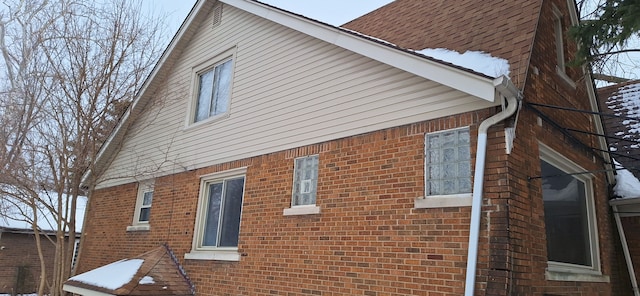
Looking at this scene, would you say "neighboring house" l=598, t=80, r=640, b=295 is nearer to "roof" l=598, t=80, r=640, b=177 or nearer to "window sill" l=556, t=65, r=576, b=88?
"roof" l=598, t=80, r=640, b=177

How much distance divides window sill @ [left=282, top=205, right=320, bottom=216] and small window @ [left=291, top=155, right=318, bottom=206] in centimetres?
12

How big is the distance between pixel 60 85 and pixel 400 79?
26.5 ft

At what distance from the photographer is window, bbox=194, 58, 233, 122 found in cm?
980

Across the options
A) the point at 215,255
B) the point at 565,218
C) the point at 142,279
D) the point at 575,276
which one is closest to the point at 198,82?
the point at 215,255

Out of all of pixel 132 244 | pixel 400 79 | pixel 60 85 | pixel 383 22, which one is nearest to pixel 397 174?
pixel 400 79

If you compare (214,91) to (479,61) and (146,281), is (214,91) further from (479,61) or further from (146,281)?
(479,61)

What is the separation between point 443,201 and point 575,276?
7.47ft

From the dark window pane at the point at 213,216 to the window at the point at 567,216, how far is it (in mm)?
5705

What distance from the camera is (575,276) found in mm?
5922

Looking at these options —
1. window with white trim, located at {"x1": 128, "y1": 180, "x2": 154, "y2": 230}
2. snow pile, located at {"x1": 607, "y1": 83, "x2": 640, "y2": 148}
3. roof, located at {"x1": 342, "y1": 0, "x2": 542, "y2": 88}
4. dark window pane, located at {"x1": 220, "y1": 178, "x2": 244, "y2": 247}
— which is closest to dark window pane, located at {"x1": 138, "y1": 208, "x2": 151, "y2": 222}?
window with white trim, located at {"x1": 128, "y1": 180, "x2": 154, "y2": 230}

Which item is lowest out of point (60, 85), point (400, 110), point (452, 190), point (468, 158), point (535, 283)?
point (535, 283)

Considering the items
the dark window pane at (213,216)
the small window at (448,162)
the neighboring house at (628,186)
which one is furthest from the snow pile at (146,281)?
the neighboring house at (628,186)

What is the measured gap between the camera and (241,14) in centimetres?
987

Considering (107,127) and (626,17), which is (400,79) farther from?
(107,127)
